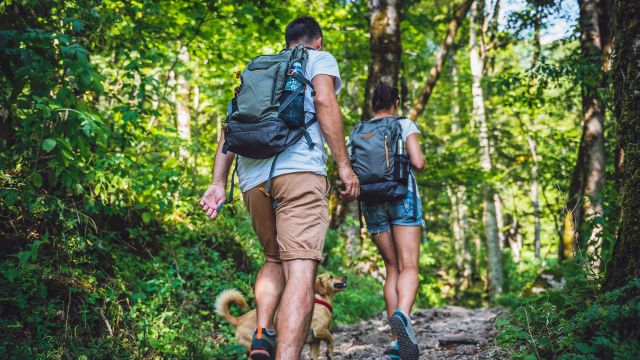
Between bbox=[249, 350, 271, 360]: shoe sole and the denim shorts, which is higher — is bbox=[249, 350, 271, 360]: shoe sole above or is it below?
below

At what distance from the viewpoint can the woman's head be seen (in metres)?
4.57

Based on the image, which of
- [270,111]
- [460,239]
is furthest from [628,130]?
[460,239]

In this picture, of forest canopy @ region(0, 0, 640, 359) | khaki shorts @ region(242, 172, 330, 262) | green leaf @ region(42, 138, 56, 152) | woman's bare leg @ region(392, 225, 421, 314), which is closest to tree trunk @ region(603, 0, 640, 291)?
forest canopy @ region(0, 0, 640, 359)

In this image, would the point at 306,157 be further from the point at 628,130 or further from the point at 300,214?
the point at 628,130

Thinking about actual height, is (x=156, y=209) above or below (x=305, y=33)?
below

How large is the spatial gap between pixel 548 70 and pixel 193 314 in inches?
265

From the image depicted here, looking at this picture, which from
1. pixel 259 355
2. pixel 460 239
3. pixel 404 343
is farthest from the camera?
pixel 460 239

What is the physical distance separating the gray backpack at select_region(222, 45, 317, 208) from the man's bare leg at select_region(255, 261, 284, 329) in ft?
1.55

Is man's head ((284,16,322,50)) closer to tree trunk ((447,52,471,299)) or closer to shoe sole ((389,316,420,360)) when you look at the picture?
shoe sole ((389,316,420,360))

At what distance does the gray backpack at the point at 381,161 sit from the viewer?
4172 mm

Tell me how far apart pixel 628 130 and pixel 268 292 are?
243 cm

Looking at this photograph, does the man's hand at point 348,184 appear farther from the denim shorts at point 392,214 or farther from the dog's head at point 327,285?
the dog's head at point 327,285

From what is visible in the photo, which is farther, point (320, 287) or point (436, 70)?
point (436, 70)

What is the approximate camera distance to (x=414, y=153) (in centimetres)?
433
